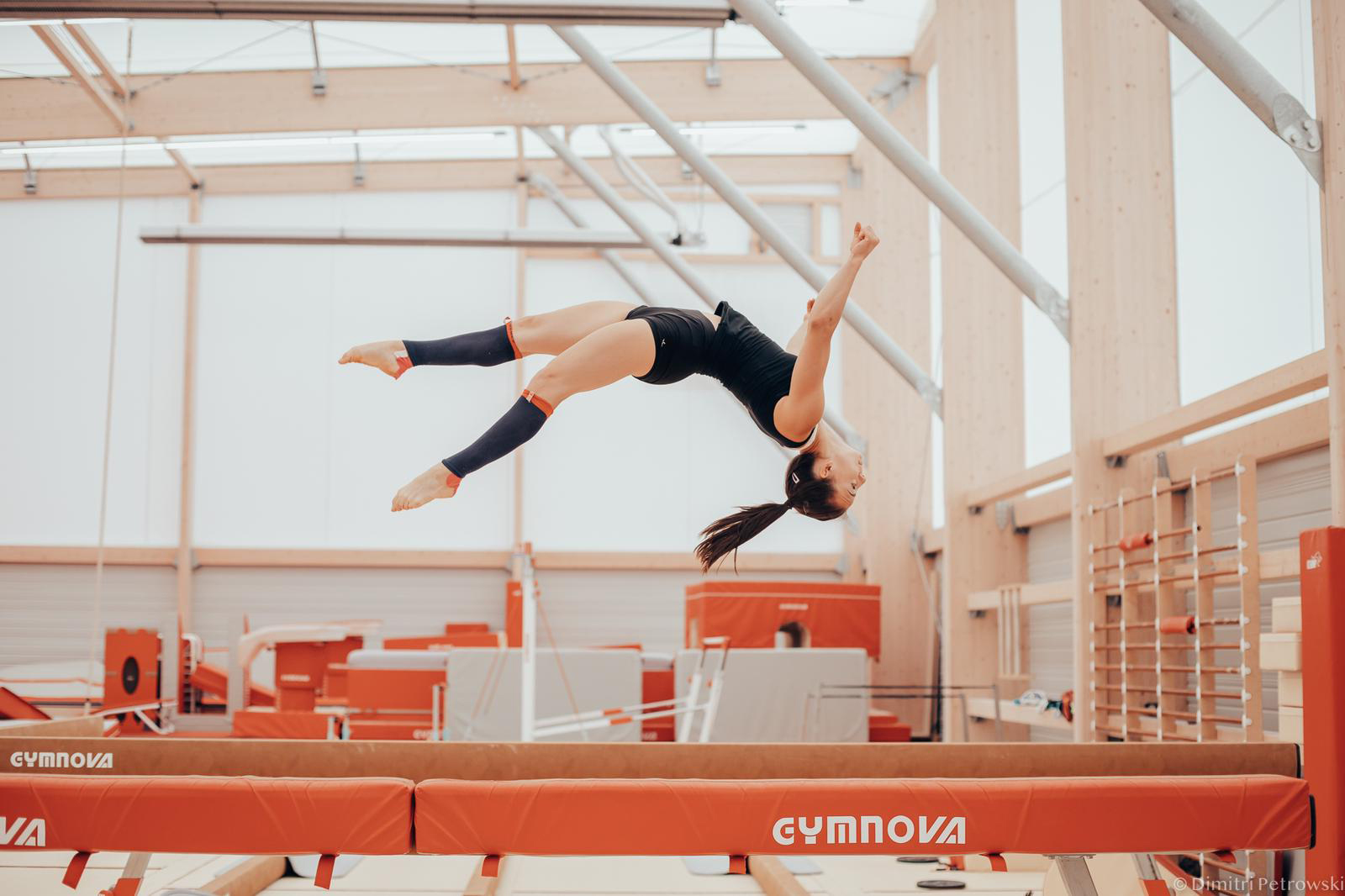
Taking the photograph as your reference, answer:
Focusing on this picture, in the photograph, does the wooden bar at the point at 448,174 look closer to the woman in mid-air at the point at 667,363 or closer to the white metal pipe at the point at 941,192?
the white metal pipe at the point at 941,192

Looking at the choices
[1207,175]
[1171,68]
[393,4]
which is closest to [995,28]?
[1171,68]

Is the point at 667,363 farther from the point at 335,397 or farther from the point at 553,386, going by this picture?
the point at 335,397

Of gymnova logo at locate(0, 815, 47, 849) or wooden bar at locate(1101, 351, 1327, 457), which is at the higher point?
wooden bar at locate(1101, 351, 1327, 457)

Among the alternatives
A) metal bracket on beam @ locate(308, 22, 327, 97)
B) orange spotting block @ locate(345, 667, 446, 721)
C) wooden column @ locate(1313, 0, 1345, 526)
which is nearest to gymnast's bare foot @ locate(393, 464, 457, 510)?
wooden column @ locate(1313, 0, 1345, 526)

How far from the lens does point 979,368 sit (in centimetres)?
909

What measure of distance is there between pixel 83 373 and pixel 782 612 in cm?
799

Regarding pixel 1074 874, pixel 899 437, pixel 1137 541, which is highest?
pixel 899 437

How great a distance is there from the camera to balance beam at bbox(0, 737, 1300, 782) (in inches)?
158

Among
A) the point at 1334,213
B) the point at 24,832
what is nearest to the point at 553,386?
the point at 24,832

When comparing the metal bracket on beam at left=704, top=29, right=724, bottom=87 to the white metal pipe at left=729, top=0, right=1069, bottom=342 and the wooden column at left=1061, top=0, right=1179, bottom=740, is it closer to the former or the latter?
the white metal pipe at left=729, top=0, right=1069, bottom=342

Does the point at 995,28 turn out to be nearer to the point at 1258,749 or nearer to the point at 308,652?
the point at 1258,749

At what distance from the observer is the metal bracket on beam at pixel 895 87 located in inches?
490

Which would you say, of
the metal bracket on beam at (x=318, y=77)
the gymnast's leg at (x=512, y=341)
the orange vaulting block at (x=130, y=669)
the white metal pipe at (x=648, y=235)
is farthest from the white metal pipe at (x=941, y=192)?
the orange vaulting block at (x=130, y=669)

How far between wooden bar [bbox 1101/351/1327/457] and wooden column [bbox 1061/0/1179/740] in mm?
284
